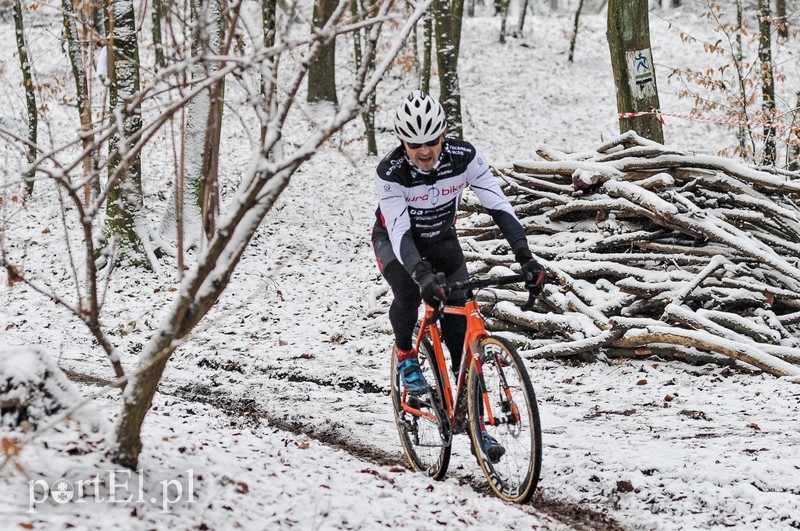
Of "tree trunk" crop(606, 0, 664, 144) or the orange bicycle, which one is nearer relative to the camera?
the orange bicycle

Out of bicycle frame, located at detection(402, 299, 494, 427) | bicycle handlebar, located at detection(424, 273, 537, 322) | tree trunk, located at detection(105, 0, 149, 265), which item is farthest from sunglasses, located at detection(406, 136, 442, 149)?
tree trunk, located at detection(105, 0, 149, 265)

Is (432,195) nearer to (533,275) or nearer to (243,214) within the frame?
(533,275)

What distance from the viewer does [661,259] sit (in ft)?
26.5

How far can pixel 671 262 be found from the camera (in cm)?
805

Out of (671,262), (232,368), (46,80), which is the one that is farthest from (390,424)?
(46,80)

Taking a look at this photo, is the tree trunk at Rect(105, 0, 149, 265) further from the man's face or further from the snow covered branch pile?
the man's face

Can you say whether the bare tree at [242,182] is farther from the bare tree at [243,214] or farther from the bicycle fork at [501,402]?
the bicycle fork at [501,402]

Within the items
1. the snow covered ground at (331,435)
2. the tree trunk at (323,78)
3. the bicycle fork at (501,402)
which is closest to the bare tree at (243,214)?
the snow covered ground at (331,435)

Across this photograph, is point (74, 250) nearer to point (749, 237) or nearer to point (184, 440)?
point (184, 440)

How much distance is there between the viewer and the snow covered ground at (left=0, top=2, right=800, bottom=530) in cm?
363

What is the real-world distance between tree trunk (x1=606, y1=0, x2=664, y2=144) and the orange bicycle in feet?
19.8

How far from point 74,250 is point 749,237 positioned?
11.1 m

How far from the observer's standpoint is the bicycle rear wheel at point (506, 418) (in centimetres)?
418

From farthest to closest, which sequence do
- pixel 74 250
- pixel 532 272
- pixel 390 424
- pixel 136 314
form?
pixel 74 250 < pixel 136 314 < pixel 390 424 < pixel 532 272
